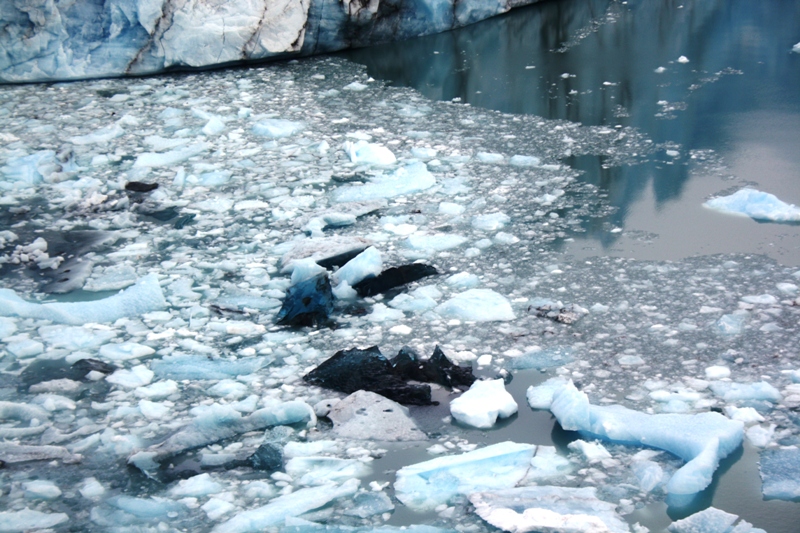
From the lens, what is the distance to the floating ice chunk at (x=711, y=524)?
1.77 metres

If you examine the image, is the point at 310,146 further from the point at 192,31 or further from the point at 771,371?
the point at 771,371

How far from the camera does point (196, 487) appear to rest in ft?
6.50

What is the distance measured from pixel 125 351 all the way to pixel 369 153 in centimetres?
190

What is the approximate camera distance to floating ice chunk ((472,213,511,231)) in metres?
3.34

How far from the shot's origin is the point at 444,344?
256 centimetres

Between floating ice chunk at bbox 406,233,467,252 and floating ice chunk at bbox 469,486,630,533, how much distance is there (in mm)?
1408

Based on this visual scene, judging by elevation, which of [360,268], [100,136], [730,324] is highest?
[100,136]

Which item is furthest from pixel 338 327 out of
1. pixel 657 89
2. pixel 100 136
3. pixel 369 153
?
pixel 657 89

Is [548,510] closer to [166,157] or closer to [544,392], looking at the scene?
[544,392]

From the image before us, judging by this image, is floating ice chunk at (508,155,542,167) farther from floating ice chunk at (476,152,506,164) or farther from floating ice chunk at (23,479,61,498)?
floating ice chunk at (23,479,61,498)

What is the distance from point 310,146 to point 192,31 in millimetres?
1958

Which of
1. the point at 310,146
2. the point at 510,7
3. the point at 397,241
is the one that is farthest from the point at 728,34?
the point at 397,241

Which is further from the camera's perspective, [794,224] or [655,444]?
[794,224]

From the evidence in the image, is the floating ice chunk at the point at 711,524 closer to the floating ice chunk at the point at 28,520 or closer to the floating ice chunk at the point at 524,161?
the floating ice chunk at the point at 28,520
